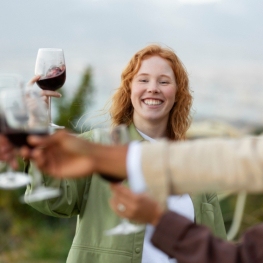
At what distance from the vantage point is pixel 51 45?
5855 mm

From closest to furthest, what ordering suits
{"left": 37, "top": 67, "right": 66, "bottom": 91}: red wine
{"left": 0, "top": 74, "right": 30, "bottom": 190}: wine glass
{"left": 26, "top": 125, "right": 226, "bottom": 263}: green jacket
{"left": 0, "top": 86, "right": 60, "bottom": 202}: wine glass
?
1. {"left": 0, "top": 86, "right": 60, "bottom": 202}: wine glass
2. {"left": 0, "top": 74, "right": 30, "bottom": 190}: wine glass
3. {"left": 37, "top": 67, "right": 66, "bottom": 91}: red wine
4. {"left": 26, "top": 125, "right": 226, "bottom": 263}: green jacket

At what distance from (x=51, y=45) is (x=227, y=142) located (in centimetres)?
434

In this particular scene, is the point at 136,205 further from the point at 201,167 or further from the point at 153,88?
the point at 153,88

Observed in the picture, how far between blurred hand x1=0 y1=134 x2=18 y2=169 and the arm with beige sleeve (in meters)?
0.36

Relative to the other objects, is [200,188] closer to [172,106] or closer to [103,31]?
[172,106]

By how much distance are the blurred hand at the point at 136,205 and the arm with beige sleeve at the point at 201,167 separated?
0.03 m

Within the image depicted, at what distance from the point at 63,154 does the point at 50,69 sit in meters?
1.22

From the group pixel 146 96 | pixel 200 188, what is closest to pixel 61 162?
pixel 200 188

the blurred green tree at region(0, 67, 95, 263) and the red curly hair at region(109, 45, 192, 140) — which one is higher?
the red curly hair at region(109, 45, 192, 140)

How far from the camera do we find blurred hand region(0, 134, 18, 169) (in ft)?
5.77

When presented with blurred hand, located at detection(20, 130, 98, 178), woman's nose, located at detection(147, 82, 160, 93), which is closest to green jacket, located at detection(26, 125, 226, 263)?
woman's nose, located at detection(147, 82, 160, 93)

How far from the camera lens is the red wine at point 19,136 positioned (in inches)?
67.2

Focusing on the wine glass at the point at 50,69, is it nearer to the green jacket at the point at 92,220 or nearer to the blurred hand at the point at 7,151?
the green jacket at the point at 92,220

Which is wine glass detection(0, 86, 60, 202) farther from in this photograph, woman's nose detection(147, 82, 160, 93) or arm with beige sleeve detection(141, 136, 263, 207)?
woman's nose detection(147, 82, 160, 93)
